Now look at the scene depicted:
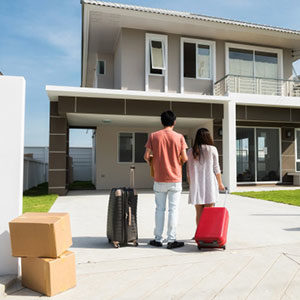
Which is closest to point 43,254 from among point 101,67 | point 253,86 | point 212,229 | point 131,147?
point 212,229

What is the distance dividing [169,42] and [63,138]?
553cm

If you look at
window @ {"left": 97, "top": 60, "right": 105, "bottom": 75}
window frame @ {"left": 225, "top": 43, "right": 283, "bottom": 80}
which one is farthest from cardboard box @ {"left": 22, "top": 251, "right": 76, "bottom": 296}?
window @ {"left": 97, "top": 60, "right": 105, "bottom": 75}

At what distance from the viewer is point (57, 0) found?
680 centimetres

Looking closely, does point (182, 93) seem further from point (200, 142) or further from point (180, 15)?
point (200, 142)

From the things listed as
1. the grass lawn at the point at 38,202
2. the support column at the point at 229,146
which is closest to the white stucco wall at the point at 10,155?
the grass lawn at the point at 38,202

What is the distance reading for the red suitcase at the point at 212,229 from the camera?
11.9ft

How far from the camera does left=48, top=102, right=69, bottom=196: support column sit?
998 centimetres

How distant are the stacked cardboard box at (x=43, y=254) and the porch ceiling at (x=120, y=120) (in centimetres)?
790

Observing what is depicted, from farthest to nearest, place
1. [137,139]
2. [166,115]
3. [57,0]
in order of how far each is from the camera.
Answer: [137,139] → [57,0] → [166,115]

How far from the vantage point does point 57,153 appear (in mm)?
10039

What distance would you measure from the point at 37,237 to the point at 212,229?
204cm

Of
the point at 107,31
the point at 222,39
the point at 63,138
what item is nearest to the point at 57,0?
the point at 63,138

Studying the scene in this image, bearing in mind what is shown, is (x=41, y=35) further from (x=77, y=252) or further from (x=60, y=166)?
(x=77, y=252)

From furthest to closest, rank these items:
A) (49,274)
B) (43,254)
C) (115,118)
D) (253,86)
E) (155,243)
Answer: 1. (253,86)
2. (115,118)
3. (155,243)
4. (43,254)
5. (49,274)
